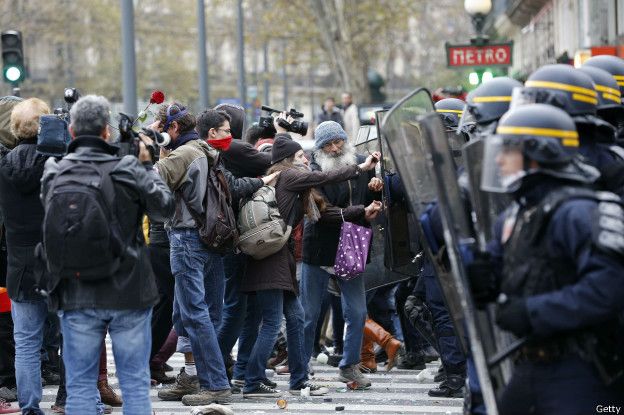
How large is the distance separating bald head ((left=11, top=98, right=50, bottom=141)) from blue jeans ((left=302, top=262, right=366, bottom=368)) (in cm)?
244

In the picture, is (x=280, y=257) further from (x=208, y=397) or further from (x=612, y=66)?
(x=612, y=66)

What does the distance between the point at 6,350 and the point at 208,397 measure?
58.6 inches

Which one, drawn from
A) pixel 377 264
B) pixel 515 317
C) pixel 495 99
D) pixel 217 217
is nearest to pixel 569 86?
pixel 495 99

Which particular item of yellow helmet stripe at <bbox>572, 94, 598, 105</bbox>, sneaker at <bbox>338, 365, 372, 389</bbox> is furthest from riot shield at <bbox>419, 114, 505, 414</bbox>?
sneaker at <bbox>338, 365, 372, 389</bbox>

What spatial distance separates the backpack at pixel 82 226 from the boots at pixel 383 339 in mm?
4364

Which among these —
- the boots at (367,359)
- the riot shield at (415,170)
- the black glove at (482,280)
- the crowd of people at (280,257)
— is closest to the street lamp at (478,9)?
the crowd of people at (280,257)

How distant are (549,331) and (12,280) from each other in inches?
164

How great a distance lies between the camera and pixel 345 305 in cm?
990

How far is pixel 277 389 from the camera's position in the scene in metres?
9.91

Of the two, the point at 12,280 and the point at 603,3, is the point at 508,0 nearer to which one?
the point at 603,3

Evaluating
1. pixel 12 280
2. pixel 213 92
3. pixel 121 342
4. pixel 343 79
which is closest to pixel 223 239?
pixel 12 280

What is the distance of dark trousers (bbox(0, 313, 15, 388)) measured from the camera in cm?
947

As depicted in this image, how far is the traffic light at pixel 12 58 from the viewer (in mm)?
16359

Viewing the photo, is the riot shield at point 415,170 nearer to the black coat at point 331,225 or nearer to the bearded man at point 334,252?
the black coat at point 331,225
